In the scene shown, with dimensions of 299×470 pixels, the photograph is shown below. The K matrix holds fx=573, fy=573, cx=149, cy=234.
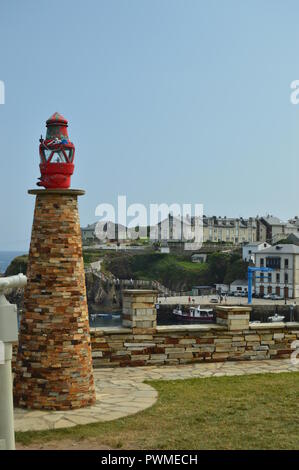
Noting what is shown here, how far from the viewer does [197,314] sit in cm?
7181

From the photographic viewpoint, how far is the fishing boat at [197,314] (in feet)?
234

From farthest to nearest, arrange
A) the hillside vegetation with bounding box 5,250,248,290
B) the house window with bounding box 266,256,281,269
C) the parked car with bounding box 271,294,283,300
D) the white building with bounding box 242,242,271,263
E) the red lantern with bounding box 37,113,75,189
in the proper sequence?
the hillside vegetation with bounding box 5,250,248,290
the white building with bounding box 242,242,271,263
the house window with bounding box 266,256,281,269
the parked car with bounding box 271,294,283,300
the red lantern with bounding box 37,113,75,189

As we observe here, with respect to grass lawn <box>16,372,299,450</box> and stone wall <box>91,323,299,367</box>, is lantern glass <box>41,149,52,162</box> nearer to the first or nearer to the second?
grass lawn <box>16,372,299,450</box>

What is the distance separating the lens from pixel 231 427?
24.2 feet

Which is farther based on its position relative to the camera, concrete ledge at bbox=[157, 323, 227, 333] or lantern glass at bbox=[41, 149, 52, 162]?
concrete ledge at bbox=[157, 323, 227, 333]

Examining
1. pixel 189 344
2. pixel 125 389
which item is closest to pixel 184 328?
pixel 189 344

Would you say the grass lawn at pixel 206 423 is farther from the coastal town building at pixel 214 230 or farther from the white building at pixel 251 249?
the coastal town building at pixel 214 230

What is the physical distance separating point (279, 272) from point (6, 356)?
280 feet

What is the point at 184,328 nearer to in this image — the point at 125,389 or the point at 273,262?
the point at 125,389

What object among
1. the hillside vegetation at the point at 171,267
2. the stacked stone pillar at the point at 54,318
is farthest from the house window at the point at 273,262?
the stacked stone pillar at the point at 54,318

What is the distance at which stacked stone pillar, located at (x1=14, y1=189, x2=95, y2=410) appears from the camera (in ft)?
28.5

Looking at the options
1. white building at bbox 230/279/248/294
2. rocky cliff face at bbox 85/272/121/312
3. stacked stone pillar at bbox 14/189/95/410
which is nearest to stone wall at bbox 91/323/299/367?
stacked stone pillar at bbox 14/189/95/410

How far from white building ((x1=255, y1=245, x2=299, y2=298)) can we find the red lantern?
260ft

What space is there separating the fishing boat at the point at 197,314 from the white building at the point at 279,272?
60.3 ft
